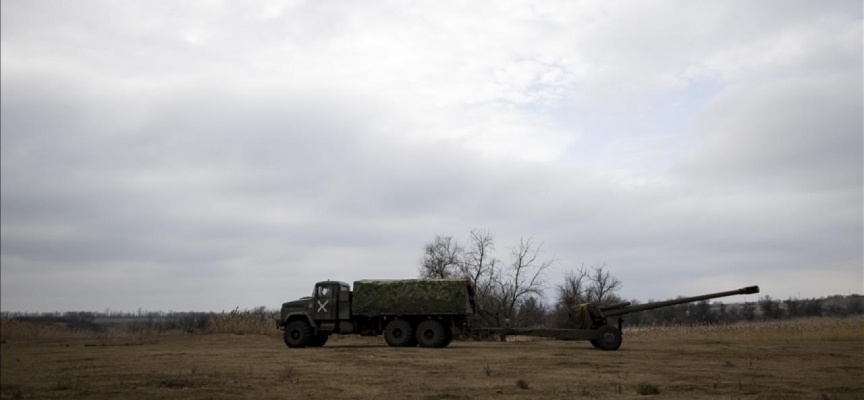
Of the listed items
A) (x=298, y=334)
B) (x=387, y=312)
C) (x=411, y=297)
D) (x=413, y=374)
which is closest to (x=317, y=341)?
(x=298, y=334)

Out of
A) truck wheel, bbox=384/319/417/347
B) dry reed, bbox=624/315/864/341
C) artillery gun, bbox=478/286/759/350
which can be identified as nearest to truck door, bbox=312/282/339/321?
truck wheel, bbox=384/319/417/347

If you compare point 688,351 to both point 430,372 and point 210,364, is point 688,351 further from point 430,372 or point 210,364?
point 210,364

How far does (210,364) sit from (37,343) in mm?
11017

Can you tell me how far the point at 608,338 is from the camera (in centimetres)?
2405

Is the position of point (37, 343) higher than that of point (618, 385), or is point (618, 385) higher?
point (37, 343)

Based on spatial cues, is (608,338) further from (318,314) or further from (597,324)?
(318,314)

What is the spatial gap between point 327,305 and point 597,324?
32.9 feet

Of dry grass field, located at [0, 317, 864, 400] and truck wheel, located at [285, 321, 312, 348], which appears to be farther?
truck wheel, located at [285, 321, 312, 348]

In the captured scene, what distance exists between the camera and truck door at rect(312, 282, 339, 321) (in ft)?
84.6

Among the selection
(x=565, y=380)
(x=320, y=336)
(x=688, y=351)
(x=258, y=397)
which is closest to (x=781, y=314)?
(x=688, y=351)

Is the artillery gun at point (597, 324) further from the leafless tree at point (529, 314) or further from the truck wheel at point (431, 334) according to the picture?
the leafless tree at point (529, 314)

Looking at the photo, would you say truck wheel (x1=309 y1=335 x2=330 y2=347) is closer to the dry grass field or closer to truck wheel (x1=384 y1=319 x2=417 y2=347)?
truck wheel (x1=384 y1=319 x2=417 y2=347)

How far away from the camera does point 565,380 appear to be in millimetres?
14680

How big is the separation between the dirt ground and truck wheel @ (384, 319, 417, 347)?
328 centimetres
